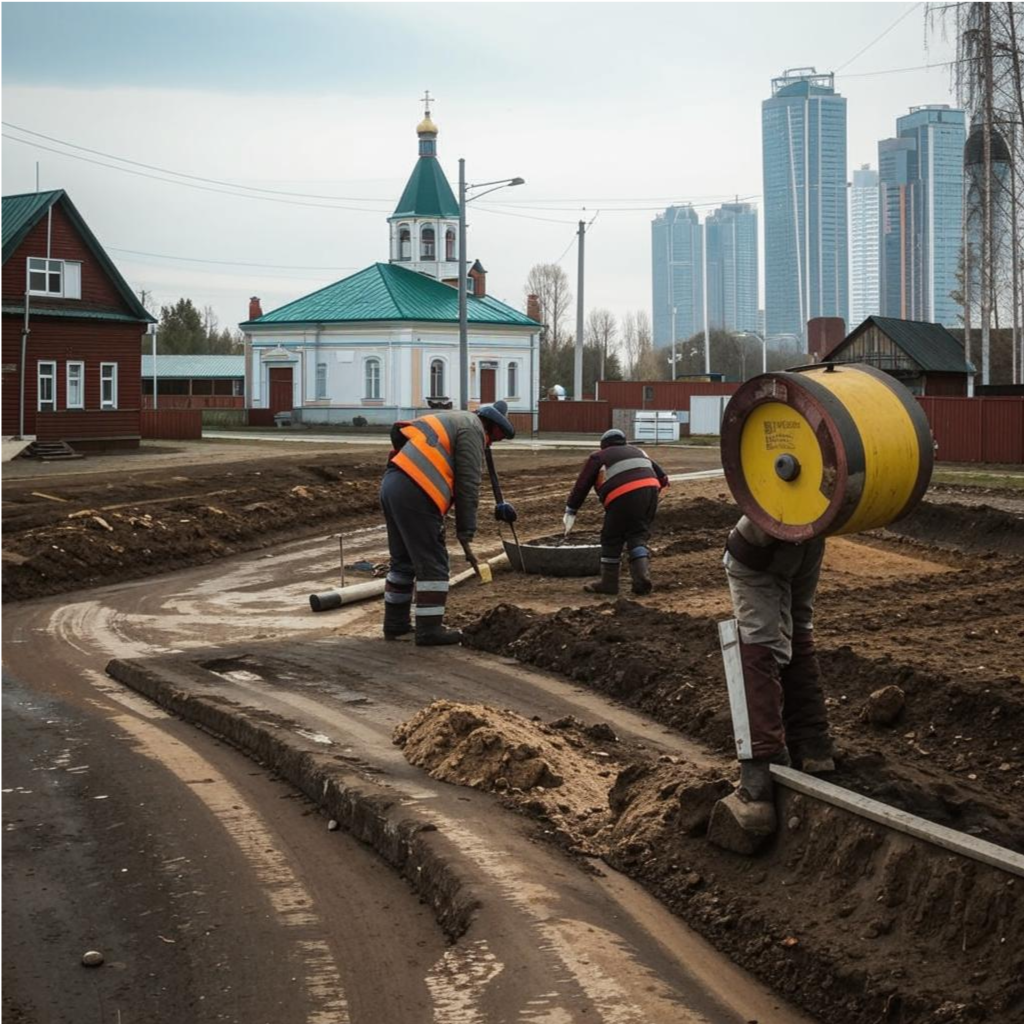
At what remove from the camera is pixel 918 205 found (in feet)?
71.4

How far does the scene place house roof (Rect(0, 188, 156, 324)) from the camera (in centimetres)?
4034

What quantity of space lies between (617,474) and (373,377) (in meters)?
45.9

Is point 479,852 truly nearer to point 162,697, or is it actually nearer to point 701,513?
point 162,697

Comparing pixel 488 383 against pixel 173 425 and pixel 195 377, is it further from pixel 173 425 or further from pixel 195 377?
pixel 195 377

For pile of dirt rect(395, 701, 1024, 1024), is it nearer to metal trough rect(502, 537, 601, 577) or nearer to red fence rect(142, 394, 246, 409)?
metal trough rect(502, 537, 601, 577)

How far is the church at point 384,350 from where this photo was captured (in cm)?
5838

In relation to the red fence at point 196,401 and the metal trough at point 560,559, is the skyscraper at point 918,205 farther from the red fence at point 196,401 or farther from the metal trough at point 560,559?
the red fence at point 196,401

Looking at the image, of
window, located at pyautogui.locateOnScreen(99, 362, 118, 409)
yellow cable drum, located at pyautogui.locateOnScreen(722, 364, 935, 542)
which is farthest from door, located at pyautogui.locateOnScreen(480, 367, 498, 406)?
yellow cable drum, located at pyautogui.locateOnScreen(722, 364, 935, 542)

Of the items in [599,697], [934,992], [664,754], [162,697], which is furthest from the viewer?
[162,697]

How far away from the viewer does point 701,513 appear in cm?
1998

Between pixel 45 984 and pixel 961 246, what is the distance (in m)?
22.3

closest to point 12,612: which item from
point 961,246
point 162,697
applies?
point 162,697

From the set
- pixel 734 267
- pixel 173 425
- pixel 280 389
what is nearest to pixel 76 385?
pixel 173 425

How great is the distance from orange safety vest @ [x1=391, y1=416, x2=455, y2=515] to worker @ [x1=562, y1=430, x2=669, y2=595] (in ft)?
7.59
